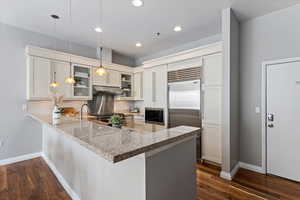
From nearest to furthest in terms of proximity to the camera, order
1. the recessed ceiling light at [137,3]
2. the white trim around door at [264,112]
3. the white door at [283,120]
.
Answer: the recessed ceiling light at [137,3] < the white door at [283,120] < the white trim around door at [264,112]

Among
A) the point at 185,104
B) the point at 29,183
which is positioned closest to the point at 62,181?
the point at 29,183

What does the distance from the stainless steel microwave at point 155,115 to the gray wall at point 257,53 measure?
186cm

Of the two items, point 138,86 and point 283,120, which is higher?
point 138,86

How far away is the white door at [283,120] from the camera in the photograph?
8.19ft

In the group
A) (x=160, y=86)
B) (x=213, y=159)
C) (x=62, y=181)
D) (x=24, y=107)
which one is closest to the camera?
(x=62, y=181)

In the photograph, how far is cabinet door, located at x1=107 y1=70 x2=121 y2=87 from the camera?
4.50m

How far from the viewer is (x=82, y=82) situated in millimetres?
4043

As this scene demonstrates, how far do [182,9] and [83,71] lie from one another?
9.70 feet

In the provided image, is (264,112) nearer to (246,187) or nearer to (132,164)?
(246,187)

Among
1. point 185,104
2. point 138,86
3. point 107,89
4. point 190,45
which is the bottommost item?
point 185,104

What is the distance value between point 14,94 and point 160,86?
3399 millimetres

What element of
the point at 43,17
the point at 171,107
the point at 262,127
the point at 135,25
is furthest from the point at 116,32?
the point at 262,127

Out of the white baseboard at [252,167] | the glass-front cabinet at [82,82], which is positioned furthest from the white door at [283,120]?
the glass-front cabinet at [82,82]

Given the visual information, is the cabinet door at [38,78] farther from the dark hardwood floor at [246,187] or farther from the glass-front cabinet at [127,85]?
the dark hardwood floor at [246,187]
